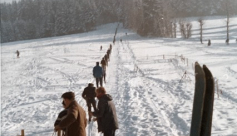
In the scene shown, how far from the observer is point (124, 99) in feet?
40.9

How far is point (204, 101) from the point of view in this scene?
116 inches

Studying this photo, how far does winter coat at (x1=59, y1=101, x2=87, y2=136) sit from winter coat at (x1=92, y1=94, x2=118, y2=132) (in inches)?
37.0

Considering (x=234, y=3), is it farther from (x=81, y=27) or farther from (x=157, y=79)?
(x=157, y=79)

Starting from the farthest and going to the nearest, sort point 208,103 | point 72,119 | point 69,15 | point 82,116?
point 69,15 → point 82,116 → point 72,119 → point 208,103

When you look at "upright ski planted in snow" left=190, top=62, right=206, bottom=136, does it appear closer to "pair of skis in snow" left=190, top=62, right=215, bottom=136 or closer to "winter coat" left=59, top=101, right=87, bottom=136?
"pair of skis in snow" left=190, top=62, right=215, bottom=136

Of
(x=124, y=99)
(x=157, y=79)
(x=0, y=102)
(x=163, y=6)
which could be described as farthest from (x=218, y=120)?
(x=163, y=6)

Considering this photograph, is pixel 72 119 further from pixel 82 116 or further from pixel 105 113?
pixel 105 113

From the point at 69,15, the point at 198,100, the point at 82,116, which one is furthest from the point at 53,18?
the point at 198,100

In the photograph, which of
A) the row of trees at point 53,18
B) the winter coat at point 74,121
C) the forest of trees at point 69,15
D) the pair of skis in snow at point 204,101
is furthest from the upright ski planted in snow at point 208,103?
the row of trees at point 53,18

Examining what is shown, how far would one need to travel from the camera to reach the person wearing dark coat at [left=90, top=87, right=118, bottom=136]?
551 cm

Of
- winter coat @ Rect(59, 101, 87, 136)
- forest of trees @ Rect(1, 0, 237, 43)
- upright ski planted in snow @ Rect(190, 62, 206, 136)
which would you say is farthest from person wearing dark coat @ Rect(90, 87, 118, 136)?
forest of trees @ Rect(1, 0, 237, 43)

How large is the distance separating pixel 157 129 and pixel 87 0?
109 meters

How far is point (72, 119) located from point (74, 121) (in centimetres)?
14

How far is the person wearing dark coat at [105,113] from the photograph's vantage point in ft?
18.1
